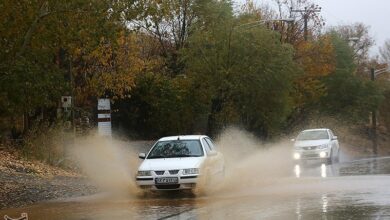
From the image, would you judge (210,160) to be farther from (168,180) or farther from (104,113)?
(104,113)

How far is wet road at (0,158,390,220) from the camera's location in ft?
38.5

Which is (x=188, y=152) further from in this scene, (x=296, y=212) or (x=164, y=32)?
(x=164, y=32)

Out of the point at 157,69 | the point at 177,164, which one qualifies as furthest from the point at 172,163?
the point at 157,69

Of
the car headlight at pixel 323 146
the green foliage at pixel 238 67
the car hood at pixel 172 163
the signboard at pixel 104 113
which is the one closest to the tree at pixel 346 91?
the green foliage at pixel 238 67

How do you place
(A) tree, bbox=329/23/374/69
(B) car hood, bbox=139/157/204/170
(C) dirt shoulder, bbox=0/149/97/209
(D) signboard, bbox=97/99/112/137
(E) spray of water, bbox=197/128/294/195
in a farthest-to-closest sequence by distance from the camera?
1. (A) tree, bbox=329/23/374/69
2. (D) signboard, bbox=97/99/112/137
3. (E) spray of water, bbox=197/128/294/195
4. (C) dirt shoulder, bbox=0/149/97/209
5. (B) car hood, bbox=139/157/204/170

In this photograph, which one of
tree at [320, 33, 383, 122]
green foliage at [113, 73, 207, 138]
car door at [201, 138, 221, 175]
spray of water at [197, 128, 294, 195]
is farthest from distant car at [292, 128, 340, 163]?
tree at [320, 33, 383, 122]

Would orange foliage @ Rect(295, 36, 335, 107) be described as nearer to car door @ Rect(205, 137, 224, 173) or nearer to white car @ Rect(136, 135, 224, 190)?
car door @ Rect(205, 137, 224, 173)

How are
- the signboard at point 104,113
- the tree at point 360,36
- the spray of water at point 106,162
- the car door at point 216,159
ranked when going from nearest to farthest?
the car door at point 216,159 < the spray of water at point 106,162 < the signboard at point 104,113 < the tree at point 360,36

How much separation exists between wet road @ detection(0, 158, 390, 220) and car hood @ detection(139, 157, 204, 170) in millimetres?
720

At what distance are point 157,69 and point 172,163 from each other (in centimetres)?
2326

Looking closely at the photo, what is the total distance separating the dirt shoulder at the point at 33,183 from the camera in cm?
1609

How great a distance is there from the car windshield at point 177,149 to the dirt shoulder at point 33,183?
93.0 inches

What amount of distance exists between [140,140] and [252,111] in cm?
660

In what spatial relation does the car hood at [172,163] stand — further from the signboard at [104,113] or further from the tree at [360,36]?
the tree at [360,36]
